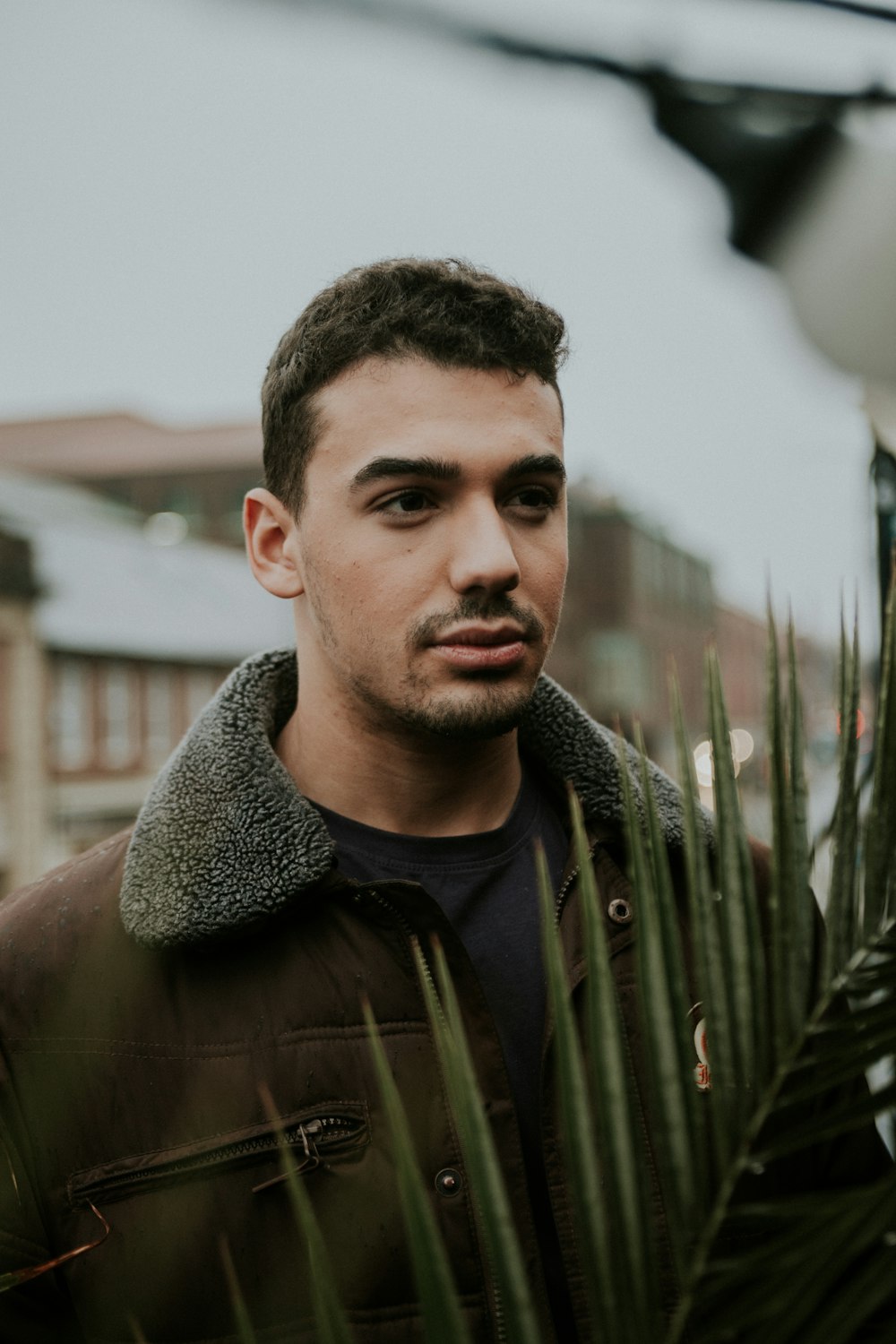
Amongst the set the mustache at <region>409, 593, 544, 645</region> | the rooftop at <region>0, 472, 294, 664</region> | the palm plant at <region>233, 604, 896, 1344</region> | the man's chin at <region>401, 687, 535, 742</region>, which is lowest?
the palm plant at <region>233, 604, 896, 1344</region>

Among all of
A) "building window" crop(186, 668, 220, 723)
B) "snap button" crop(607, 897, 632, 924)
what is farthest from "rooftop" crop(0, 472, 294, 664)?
"snap button" crop(607, 897, 632, 924)

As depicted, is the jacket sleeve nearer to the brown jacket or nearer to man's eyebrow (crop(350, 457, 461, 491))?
the brown jacket

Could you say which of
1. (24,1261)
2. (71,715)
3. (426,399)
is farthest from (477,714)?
(71,715)

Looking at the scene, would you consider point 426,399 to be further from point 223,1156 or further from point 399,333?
point 223,1156

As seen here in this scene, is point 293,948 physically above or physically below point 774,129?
below

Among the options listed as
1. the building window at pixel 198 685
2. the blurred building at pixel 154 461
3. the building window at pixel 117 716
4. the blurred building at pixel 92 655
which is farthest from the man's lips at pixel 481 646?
the blurred building at pixel 154 461

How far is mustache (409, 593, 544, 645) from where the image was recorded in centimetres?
145

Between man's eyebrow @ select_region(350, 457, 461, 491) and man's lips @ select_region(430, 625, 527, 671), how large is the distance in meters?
0.20

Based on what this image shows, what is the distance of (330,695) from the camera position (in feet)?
5.45

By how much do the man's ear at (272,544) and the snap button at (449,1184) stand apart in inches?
32.2

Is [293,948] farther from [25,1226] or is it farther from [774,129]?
[774,129]

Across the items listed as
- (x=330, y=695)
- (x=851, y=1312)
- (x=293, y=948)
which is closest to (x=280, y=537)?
(x=330, y=695)

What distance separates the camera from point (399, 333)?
61.9 inches

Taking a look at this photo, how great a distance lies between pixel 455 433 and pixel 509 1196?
889mm
